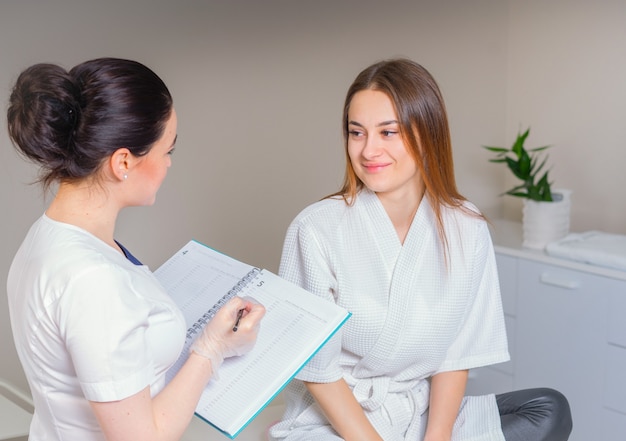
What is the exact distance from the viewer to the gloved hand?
127cm

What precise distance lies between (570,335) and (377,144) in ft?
4.13

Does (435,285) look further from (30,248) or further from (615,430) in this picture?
(615,430)

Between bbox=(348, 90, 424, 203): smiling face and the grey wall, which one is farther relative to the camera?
the grey wall

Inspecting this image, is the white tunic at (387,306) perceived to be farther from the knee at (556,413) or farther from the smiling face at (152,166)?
the smiling face at (152,166)

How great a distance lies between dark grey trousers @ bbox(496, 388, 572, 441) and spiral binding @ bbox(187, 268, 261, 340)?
2.17 ft

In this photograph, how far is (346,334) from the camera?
1.69 metres

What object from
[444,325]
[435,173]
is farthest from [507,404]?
[435,173]

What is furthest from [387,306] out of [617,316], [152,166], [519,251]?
[519,251]

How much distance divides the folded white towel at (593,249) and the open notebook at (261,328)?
1373mm

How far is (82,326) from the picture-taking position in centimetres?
110

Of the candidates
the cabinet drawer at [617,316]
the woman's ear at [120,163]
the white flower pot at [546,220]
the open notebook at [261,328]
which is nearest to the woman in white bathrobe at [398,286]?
the open notebook at [261,328]

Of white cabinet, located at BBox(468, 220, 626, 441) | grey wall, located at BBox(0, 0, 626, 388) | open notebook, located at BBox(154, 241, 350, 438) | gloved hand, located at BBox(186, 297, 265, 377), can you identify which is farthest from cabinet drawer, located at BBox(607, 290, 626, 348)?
gloved hand, located at BBox(186, 297, 265, 377)

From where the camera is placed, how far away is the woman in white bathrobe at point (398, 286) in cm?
167

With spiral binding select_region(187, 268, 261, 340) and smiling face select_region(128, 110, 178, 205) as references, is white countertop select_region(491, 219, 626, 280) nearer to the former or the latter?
spiral binding select_region(187, 268, 261, 340)
